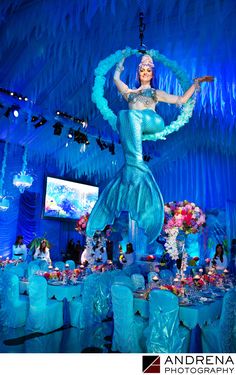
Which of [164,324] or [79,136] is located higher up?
[79,136]

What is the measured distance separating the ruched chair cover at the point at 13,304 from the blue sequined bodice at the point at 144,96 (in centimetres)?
280

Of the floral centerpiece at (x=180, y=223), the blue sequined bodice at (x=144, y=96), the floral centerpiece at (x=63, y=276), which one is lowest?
the floral centerpiece at (x=63, y=276)

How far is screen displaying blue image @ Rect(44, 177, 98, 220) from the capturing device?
1230 centimetres

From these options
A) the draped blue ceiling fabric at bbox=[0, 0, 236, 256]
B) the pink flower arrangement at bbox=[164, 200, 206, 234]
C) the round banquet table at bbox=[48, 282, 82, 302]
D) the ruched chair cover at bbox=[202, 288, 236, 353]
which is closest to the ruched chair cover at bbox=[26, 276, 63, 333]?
the round banquet table at bbox=[48, 282, 82, 302]

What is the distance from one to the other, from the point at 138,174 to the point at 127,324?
1.63 m

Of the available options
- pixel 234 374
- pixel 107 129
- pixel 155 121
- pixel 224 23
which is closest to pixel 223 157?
pixel 107 129

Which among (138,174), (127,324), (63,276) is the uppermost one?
(138,174)

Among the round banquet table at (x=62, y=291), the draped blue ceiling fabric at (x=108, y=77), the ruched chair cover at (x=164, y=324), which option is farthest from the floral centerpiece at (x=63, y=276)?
the draped blue ceiling fabric at (x=108, y=77)

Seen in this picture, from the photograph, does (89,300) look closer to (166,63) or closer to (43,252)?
(166,63)

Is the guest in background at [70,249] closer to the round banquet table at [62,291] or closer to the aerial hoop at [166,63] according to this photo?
the round banquet table at [62,291]

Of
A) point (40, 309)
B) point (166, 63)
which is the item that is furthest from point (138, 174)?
point (40, 309)

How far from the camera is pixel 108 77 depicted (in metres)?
6.42

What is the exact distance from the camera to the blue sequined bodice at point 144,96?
3426 millimetres

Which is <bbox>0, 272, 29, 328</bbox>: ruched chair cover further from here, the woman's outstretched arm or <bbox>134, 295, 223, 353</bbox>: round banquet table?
the woman's outstretched arm
